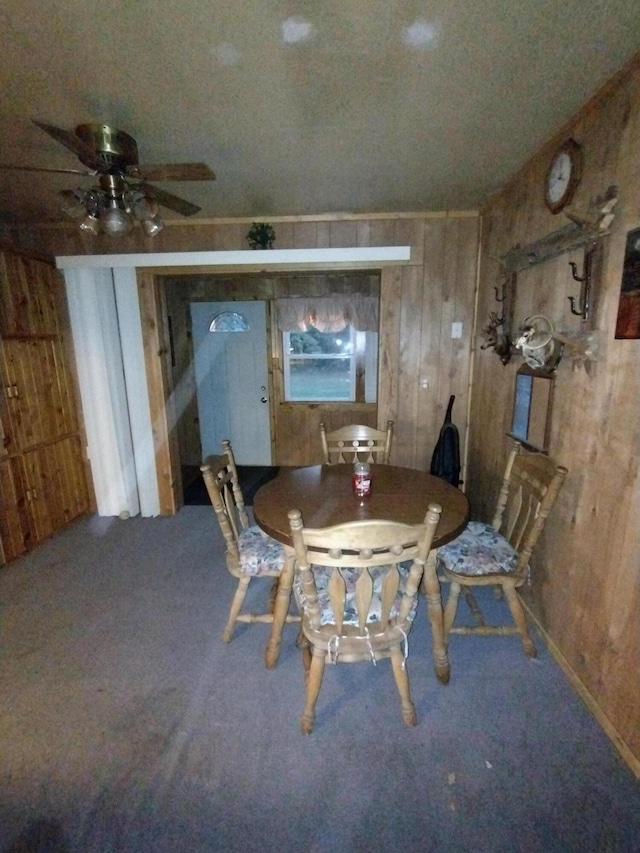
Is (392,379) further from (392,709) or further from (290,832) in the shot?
(290,832)

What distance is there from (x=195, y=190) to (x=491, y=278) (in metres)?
2.06

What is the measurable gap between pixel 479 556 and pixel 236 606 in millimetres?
1183

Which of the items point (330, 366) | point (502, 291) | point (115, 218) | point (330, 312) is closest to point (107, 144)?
point (115, 218)

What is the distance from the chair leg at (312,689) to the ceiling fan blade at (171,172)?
190 cm

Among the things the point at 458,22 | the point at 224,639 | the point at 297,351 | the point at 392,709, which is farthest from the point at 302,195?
the point at 392,709

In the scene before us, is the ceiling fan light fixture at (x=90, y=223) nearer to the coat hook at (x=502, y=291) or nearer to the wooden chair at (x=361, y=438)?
the wooden chair at (x=361, y=438)

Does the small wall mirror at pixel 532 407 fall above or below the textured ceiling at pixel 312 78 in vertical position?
below

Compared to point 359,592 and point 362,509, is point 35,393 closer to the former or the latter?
point 362,509

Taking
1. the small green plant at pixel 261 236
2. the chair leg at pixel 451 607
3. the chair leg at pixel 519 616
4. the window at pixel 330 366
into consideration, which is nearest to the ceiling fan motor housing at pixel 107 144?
the small green plant at pixel 261 236

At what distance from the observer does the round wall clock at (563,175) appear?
5.35ft

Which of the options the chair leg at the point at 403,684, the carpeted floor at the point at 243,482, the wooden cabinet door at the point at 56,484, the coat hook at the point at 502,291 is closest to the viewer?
the chair leg at the point at 403,684

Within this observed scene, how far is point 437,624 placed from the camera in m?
1.62

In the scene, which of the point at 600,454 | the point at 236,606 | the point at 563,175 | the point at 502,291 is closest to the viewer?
the point at 600,454

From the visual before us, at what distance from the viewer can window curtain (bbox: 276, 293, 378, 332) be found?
4.17m
